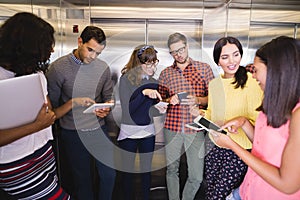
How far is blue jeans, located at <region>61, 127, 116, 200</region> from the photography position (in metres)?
1.72

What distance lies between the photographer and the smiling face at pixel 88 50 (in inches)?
64.4

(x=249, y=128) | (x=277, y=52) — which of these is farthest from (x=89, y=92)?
(x=277, y=52)

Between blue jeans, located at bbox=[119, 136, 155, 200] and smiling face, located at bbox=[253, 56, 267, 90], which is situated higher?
smiling face, located at bbox=[253, 56, 267, 90]

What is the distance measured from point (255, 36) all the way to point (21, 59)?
2.79m

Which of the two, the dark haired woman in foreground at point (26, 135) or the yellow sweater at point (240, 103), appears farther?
the yellow sweater at point (240, 103)

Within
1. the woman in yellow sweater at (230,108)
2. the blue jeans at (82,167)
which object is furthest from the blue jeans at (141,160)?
the woman in yellow sweater at (230,108)

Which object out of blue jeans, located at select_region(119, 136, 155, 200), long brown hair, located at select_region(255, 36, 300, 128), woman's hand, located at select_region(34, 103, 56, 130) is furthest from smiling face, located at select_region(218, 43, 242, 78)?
woman's hand, located at select_region(34, 103, 56, 130)

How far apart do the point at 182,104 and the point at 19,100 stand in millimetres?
1097

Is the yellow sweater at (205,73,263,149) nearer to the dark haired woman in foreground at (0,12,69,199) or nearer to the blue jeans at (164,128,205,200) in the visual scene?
the blue jeans at (164,128,205,200)

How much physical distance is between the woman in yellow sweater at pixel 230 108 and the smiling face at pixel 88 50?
0.76 m

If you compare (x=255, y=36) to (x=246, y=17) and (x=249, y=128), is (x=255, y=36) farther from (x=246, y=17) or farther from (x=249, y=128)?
(x=249, y=128)

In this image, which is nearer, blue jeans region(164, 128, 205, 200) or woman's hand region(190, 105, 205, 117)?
woman's hand region(190, 105, 205, 117)

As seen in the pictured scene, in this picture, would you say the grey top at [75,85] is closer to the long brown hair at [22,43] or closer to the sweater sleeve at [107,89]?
the sweater sleeve at [107,89]

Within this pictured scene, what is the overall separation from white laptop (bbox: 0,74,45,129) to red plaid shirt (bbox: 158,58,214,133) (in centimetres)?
100
